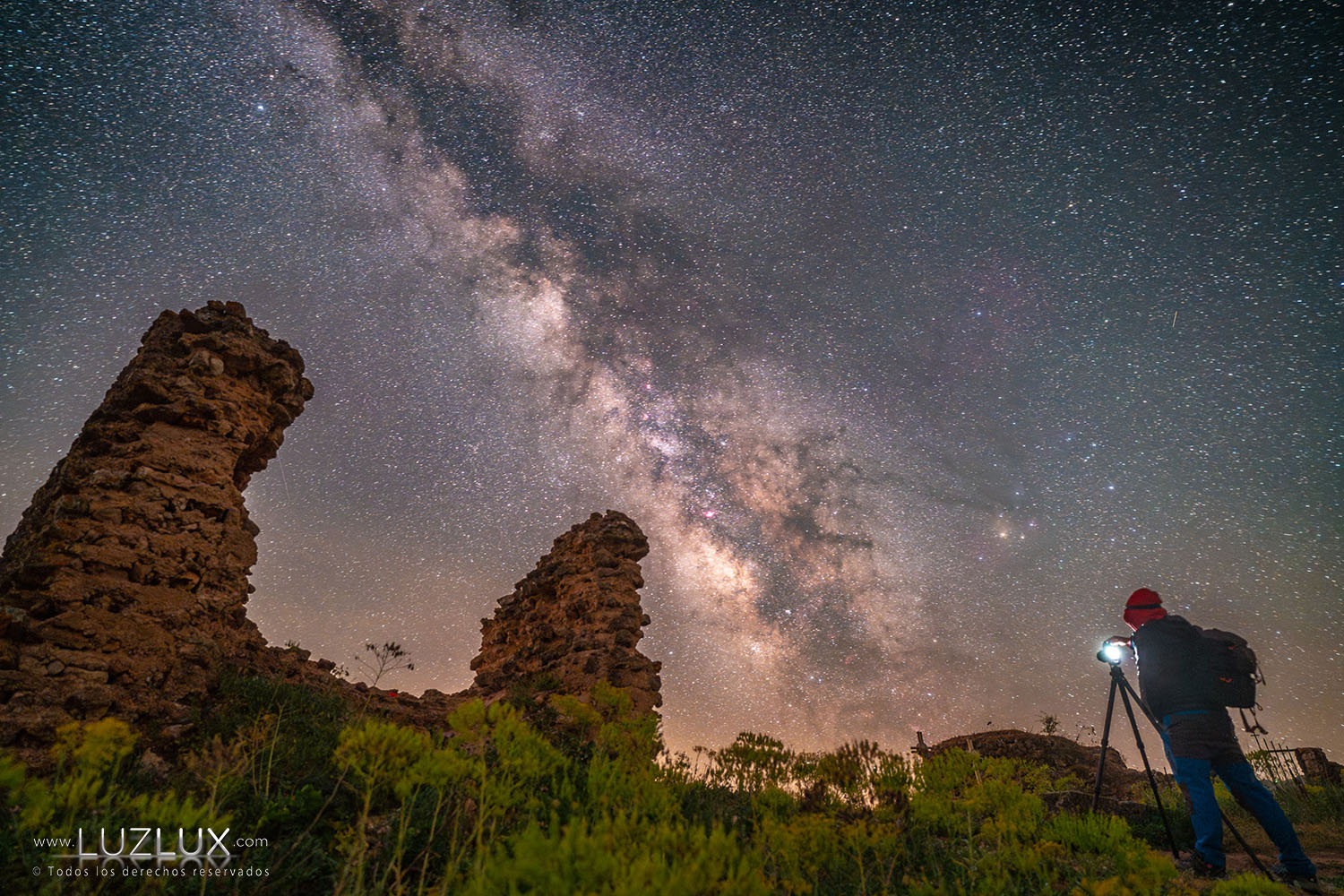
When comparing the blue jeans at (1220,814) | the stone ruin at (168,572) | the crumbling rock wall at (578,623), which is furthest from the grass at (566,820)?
the crumbling rock wall at (578,623)

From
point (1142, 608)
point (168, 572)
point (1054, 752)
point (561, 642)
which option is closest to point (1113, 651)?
point (1142, 608)

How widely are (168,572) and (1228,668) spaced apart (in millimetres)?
11190

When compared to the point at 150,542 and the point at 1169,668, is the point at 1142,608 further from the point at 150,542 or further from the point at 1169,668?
the point at 150,542

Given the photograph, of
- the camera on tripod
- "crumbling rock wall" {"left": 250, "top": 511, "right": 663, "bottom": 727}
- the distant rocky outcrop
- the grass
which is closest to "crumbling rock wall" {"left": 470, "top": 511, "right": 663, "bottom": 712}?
"crumbling rock wall" {"left": 250, "top": 511, "right": 663, "bottom": 727}

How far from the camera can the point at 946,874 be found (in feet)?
13.4

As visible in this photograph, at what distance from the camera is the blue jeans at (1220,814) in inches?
186

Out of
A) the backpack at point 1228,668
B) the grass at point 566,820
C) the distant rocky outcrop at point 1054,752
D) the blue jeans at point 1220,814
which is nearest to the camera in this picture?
the grass at point 566,820

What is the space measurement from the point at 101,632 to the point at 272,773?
261 cm

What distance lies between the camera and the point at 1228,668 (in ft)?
17.5

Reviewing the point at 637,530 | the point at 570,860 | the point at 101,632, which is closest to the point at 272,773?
the point at 101,632

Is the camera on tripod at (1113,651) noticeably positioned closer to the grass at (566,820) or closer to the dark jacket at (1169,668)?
the dark jacket at (1169,668)

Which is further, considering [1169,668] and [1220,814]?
[1169,668]

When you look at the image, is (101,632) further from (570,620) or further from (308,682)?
(570,620)

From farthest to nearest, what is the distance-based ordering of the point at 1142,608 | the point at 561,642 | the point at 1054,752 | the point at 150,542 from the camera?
the point at 1054,752 → the point at 561,642 → the point at 150,542 → the point at 1142,608
